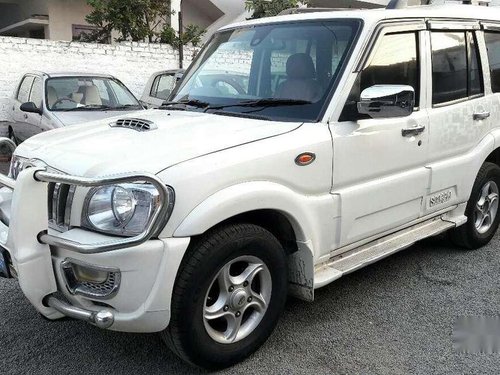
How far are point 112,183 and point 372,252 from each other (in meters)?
2.01

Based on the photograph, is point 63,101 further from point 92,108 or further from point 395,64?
point 395,64

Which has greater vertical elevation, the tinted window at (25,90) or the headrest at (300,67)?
the headrest at (300,67)

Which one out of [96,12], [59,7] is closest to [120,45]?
[96,12]

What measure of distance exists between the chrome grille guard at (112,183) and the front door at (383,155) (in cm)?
123

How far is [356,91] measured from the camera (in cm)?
344

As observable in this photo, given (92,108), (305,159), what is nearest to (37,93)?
(92,108)

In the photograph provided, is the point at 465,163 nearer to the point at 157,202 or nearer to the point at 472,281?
the point at 472,281

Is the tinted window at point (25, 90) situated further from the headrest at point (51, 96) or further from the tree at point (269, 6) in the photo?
the tree at point (269, 6)

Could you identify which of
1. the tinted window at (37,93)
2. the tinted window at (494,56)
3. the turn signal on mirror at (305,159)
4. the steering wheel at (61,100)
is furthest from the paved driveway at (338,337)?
the tinted window at (37,93)

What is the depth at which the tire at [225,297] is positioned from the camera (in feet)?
8.87

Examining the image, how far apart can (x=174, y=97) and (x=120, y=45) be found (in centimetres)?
853

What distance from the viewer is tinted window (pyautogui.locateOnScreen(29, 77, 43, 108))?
8.10 meters

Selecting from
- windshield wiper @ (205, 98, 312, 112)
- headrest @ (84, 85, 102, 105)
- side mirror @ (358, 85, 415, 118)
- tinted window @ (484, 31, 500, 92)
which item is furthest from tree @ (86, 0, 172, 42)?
side mirror @ (358, 85, 415, 118)

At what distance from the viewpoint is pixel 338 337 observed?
11.1 feet
